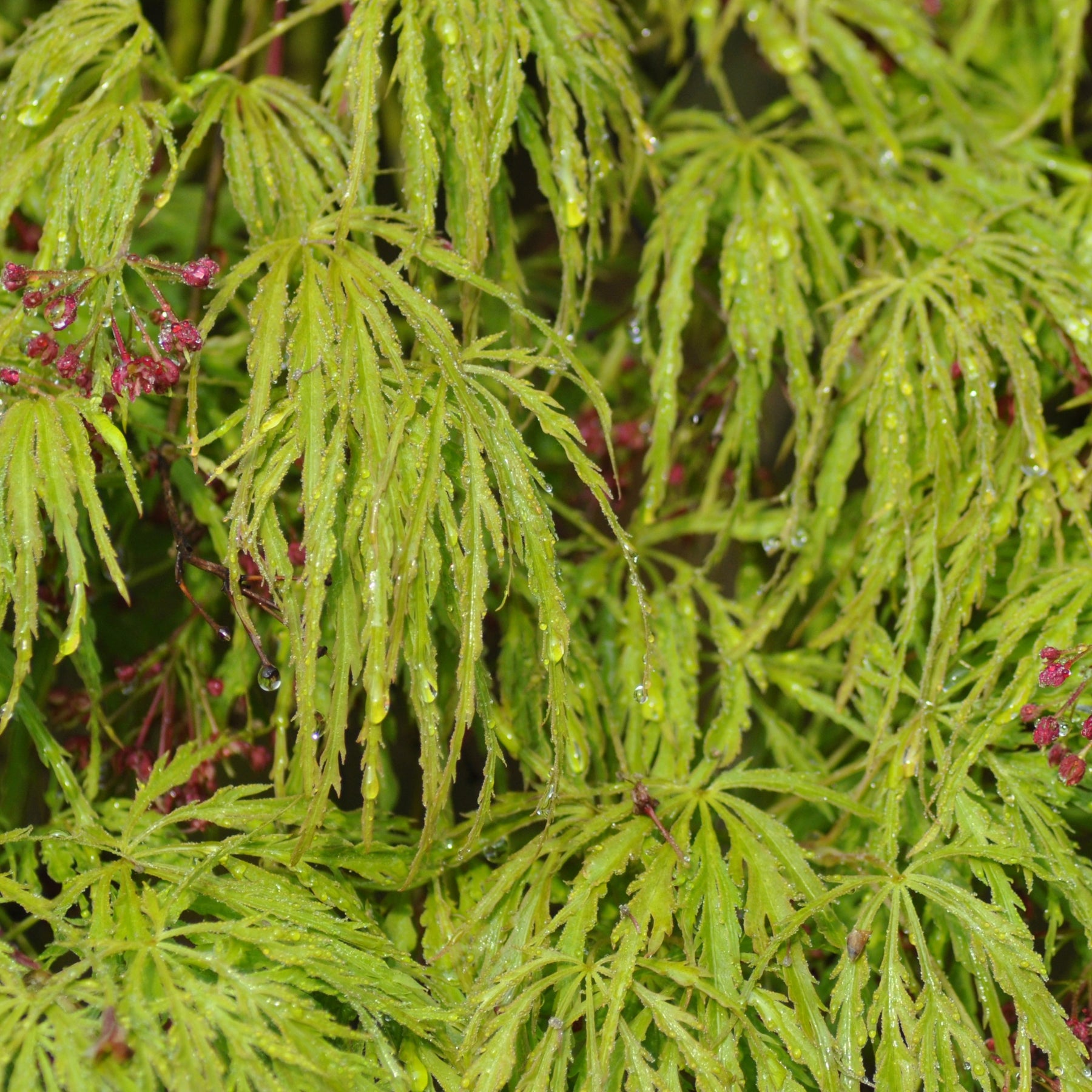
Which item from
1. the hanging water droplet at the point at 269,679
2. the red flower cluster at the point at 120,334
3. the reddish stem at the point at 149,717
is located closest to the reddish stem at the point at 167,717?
the reddish stem at the point at 149,717

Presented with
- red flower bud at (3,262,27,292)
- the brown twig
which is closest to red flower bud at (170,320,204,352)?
red flower bud at (3,262,27,292)

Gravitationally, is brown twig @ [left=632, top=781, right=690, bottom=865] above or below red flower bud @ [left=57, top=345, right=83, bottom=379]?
below

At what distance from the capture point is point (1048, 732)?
2.57ft

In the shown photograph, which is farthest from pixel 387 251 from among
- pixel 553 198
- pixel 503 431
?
pixel 503 431

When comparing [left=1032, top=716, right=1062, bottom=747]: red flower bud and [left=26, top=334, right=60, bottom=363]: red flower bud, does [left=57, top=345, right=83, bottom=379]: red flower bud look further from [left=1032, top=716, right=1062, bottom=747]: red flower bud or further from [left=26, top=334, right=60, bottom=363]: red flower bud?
[left=1032, top=716, right=1062, bottom=747]: red flower bud

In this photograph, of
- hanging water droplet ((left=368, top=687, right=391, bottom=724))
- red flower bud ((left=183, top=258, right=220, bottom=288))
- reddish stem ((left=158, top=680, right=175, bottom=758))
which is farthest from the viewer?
reddish stem ((left=158, top=680, right=175, bottom=758))

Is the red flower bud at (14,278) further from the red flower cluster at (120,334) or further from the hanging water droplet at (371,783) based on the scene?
the hanging water droplet at (371,783)

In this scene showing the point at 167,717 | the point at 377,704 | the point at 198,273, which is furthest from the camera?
the point at 167,717

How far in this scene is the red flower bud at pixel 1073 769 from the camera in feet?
2.51

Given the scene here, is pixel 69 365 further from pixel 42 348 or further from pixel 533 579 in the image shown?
pixel 533 579

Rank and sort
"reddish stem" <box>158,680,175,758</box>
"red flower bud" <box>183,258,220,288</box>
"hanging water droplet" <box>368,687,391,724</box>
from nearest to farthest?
1. "hanging water droplet" <box>368,687,391,724</box>
2. "red flower bud" <box>183,258,220,288</box>
3. "reddish stem" <box>158,680,175,758</box>

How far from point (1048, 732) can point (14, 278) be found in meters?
0.78

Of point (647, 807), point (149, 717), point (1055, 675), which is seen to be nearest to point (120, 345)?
point (149, 717)

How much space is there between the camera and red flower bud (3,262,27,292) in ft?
2.50
